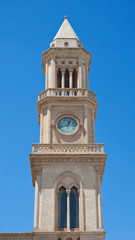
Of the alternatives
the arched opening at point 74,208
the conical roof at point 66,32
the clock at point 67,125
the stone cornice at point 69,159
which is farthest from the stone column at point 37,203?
the conical roof at point 66,32

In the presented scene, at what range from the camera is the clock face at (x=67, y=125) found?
4250cm

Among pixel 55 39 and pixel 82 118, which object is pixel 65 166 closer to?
pixel 82 118

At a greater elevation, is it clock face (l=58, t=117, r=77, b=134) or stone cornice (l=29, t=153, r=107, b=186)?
clock face (l=58, t=117, r=77, b=134)

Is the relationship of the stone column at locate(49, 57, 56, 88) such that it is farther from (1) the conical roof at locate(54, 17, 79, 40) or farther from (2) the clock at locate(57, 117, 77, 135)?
(2) the clock at locate(57, 117, 77, 135)

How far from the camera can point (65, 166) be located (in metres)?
39.7

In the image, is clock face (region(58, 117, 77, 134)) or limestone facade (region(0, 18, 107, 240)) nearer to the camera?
limestone facade (region(0, 18, 107, 240))

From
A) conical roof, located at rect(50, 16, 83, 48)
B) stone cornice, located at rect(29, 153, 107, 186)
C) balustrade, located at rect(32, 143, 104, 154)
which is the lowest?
stone cornice, located at rect(29, 153, 107, 186)

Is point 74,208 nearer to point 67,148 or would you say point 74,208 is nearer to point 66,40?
point 67,148

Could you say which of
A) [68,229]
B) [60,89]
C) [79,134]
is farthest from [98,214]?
[60,89]

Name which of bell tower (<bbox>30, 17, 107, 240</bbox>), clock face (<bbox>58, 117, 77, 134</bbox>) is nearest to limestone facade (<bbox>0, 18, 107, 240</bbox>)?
bell tower (<bbox>30, 17, 107, 240</bbox>)

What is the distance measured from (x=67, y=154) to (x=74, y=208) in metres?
4.13

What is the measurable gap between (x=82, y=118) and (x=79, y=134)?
1.54 metres

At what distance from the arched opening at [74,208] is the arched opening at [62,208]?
44 cm

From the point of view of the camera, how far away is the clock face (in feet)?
139
